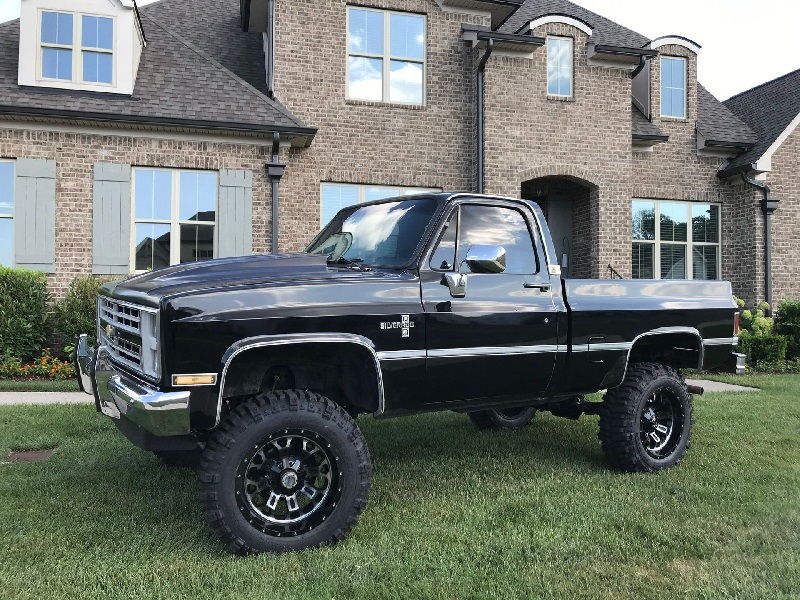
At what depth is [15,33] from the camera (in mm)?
11602

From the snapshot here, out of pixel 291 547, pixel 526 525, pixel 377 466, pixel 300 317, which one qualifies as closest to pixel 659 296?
pixel 526 525

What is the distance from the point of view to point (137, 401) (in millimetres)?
3344

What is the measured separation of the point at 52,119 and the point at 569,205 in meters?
10.4

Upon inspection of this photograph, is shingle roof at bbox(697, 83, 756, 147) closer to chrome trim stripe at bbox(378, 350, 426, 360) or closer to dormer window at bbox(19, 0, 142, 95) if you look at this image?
dormer window at bbox(19, 0, 142, 95)

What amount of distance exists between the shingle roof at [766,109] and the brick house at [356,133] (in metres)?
0.08

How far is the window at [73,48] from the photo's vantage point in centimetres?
1080

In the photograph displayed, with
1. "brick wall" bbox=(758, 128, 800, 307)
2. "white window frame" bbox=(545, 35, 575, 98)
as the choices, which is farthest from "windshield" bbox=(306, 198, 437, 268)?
"brick wall" bbox=(758, 128, 800, 307)

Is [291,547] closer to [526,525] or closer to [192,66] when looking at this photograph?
[526,525]

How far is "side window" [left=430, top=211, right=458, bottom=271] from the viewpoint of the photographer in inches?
166

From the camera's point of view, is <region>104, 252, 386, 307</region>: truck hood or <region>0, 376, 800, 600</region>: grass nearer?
<region>0, 376, 800, 600</region>: grass

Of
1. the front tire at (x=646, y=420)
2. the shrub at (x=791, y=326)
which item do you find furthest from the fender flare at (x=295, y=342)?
the shrub at (x=791, y=326)

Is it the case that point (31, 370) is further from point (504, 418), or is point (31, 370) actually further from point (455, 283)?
point (455, 283)

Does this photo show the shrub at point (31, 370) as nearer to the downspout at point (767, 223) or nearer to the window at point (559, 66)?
the window at point (559, 66)

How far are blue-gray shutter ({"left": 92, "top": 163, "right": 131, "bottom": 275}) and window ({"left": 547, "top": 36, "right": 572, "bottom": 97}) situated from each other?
8.44m
